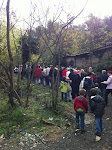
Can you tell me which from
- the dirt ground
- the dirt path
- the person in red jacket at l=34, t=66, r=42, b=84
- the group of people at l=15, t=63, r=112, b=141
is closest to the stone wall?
the group of people at l=15, t=63, r=112, b=141

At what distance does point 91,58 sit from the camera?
1869 centimetres

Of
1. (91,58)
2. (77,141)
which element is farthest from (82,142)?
(91,58)

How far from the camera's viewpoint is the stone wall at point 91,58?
16.5m

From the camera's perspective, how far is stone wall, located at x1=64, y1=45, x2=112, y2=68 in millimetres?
16452

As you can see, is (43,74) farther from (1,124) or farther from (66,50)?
(66,50)

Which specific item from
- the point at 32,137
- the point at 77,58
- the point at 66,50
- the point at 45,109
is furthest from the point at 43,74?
the point at 66,50

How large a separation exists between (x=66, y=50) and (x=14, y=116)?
19326 millimetres

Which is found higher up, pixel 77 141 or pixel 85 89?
pixel 85 89

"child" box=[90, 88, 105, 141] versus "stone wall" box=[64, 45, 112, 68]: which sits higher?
"stone wall" box=[64, 45, 112, 68]

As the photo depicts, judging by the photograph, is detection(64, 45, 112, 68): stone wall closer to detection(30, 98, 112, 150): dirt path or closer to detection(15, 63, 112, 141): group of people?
detection(15, 63, 112, 141): group of people

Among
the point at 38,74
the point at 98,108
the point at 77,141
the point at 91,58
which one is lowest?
the point at 77,141

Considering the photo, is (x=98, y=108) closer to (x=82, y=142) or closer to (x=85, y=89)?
(x=82, y=142)

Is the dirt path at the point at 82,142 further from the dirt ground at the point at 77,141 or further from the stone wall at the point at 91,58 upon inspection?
the stone wall at the point at 91,58

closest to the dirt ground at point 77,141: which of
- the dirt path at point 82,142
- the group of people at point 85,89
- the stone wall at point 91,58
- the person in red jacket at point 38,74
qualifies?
the dirt path at point 82,142
